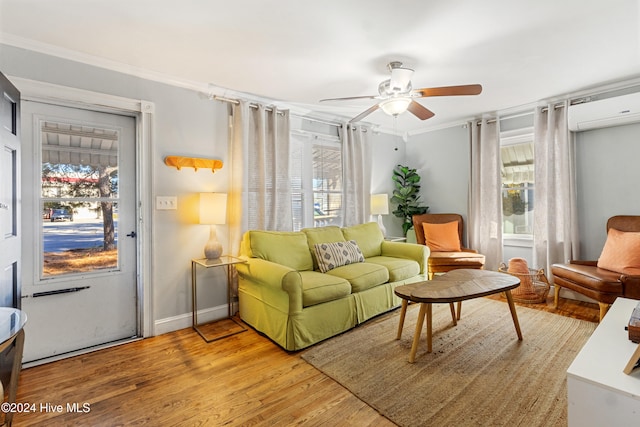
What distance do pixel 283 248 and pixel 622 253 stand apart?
3.38 meters

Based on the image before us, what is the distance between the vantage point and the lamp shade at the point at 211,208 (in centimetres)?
281

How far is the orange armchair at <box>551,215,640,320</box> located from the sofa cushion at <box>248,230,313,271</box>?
8.73 ft

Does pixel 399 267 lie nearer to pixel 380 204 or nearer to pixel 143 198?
pixel 380 204

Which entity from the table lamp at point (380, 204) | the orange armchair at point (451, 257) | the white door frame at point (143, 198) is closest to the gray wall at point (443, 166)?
the orange armchair at point (451, 257)

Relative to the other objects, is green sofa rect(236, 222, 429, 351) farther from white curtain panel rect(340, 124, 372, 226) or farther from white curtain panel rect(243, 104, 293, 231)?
white curtain panel rect(340, 124, 372, 226)

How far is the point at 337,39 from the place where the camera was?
2270mm

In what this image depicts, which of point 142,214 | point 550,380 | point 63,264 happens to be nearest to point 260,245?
point 142,214

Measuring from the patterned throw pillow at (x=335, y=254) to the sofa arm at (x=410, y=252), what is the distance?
0.58 m

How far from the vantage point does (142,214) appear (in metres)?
2.70

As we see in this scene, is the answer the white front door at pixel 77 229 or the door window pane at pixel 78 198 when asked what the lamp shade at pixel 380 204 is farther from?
the door window pane at pixel 78 198

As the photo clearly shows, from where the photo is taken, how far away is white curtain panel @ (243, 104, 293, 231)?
3342 millimetres

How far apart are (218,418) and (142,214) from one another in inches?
72.1

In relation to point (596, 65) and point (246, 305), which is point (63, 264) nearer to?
point (246, 305)

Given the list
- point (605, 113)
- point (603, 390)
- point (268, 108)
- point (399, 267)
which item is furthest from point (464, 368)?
point (605, 113)
